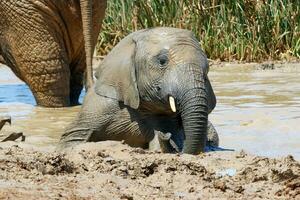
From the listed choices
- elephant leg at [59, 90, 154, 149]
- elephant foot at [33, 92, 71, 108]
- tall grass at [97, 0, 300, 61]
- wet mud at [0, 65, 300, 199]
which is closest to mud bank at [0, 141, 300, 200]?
wet mud at [0, 65, 300, 199]

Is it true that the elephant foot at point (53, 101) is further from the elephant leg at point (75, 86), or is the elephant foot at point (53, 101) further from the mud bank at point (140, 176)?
the mud bank at point (140, 176)

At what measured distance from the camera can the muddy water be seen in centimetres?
911

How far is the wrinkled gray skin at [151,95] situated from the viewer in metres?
7.35

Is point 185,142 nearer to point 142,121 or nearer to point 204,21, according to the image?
point 142,121

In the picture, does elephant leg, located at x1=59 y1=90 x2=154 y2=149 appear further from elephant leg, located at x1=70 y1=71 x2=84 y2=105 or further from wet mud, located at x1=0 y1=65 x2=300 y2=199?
elephant leg, located at x1=70 y1=71 x2=84 y2=105

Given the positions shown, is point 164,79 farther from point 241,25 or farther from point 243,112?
point 241,25

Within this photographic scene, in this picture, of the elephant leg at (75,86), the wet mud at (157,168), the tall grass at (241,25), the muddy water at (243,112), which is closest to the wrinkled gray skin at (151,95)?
the wet mud at (157,168)

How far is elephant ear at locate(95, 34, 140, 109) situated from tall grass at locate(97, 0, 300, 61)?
925 centimetres

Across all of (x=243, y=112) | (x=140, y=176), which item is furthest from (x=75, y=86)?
(x=140, y=176)

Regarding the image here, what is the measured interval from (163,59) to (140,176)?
5.06ft

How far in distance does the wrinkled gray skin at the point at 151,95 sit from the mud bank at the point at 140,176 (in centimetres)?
39

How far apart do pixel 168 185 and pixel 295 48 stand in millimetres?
11435

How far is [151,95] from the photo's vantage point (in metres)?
7.72

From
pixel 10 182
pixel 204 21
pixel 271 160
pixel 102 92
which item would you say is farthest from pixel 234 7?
pixel 10 182
